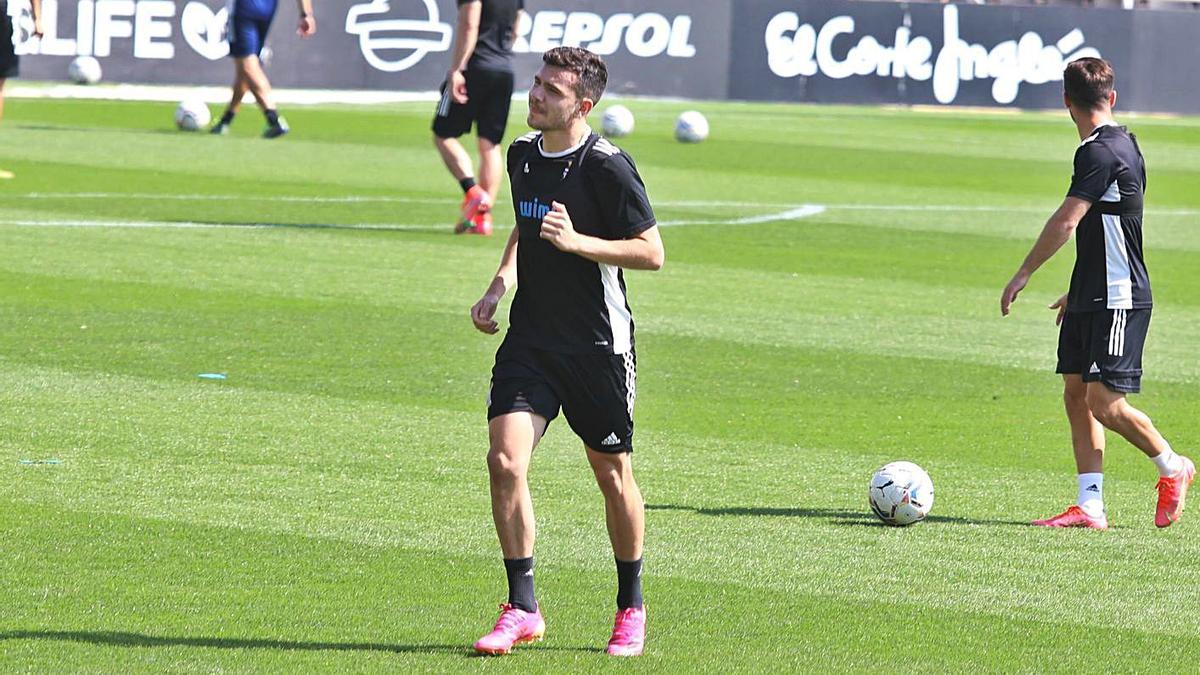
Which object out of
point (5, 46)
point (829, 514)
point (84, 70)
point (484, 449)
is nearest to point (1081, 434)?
point (829, 514)

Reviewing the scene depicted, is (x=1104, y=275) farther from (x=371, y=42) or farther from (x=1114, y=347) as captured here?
(x=371, y=42)

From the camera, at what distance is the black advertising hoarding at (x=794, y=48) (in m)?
31.7

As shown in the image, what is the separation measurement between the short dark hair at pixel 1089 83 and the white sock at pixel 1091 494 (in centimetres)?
136

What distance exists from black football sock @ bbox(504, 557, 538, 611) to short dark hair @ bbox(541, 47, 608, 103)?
4.24 ft

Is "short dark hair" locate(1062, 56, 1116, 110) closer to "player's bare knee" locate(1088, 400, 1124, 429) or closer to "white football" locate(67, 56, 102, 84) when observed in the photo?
"player's bare knee" locate(1088, 400, 1124, 429)

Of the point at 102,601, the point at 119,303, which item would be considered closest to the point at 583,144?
the point at 102,601

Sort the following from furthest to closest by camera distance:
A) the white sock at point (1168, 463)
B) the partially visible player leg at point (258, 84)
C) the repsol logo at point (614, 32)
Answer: the repsol logo at point (614, 32) → the partially visible player leg at point (258, 84) → the white sock at point (1168, 463)

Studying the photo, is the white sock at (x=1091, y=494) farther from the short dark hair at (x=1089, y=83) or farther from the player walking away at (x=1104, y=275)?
the short dark hair at (x=1089, y=83)

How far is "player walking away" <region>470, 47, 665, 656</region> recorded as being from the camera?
5.54 metres

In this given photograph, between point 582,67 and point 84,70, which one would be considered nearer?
point 582,67

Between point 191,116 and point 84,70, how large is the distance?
21.2ft

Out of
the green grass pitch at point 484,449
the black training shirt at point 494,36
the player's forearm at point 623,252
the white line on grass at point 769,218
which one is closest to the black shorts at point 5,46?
the green grass pitch at point 484,449

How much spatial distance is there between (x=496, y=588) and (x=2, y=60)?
13016 millimetres

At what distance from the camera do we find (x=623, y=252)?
217 inches
